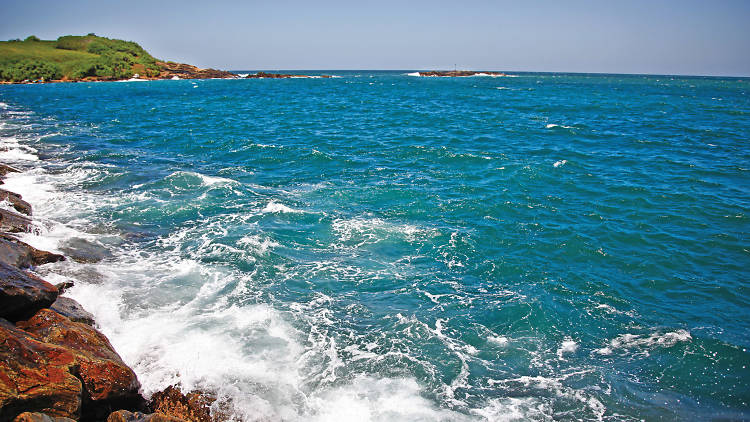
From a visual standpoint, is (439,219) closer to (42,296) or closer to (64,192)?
(42,296)

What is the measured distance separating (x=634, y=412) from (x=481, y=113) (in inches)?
1844

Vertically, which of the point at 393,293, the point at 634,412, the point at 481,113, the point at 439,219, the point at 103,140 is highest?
the point at 481,113

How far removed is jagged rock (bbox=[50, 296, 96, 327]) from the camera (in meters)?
9.18

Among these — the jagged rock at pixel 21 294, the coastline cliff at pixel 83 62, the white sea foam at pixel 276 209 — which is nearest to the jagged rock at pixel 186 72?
the coastline cliff at pixel 83 62

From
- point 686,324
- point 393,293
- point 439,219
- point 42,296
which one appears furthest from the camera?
point 439,219

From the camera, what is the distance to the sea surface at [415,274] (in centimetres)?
889

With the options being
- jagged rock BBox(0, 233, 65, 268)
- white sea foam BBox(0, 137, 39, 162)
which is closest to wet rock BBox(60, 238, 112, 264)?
jagged rock BBox(0, 233, 65, 268)

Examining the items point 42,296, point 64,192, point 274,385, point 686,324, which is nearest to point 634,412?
point 686,324

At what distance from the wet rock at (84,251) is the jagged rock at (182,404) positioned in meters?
7.91

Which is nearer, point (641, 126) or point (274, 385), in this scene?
point (274, 385)

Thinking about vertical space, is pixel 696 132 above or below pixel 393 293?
above

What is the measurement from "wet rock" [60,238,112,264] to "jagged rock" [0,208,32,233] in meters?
1.75

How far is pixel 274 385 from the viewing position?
28.4 feet

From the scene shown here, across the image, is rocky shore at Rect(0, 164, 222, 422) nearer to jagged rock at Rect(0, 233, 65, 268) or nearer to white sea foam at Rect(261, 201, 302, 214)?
jagged rock at Rect(0, 233, 65, 268)
